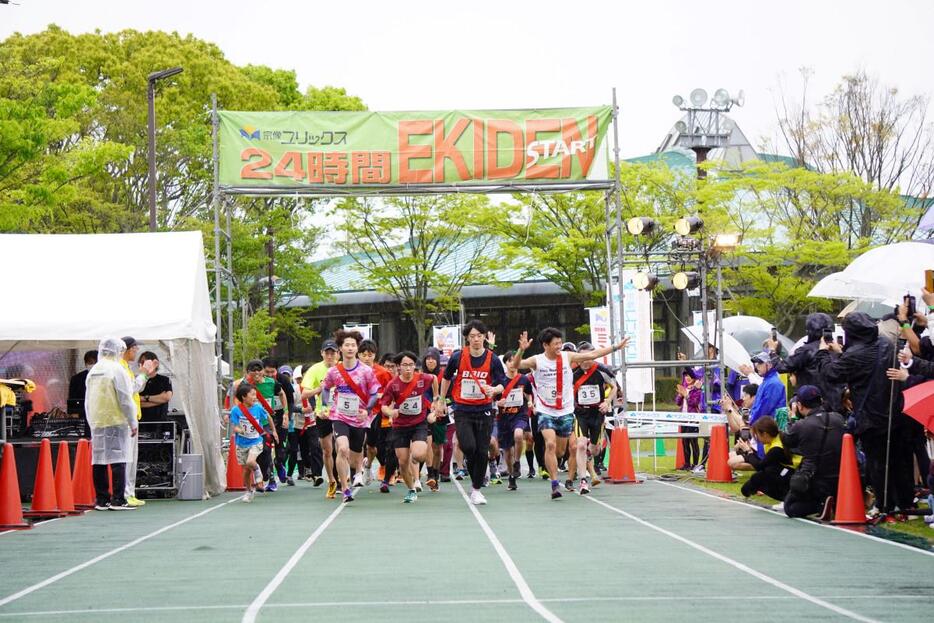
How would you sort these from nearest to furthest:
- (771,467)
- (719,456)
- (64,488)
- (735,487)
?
1. (771,467)
2. (64,488)
3. (735,487)
4. (719,456)

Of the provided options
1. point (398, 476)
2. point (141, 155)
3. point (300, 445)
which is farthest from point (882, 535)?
point (141, 155)

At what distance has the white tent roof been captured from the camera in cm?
1783

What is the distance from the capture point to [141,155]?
36438 mm

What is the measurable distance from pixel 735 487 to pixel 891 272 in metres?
4.75

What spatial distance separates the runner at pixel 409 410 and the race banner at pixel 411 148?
5147mm

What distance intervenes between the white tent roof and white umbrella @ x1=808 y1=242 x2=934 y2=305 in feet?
28.9

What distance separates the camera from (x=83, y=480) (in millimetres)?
16969

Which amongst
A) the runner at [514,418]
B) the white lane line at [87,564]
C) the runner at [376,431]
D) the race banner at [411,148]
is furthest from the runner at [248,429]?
the race banner at [411,148]

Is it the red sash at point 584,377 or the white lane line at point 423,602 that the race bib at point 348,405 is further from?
the white lane line at point 423,602

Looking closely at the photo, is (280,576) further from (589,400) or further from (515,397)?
(515,397)

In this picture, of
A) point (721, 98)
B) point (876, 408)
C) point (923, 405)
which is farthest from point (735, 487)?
point (721, 98)

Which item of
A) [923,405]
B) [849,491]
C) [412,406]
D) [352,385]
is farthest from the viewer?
[412,406]

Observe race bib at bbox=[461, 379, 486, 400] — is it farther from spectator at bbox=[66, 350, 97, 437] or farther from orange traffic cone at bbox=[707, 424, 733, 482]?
spectator at bbox=[66, 350, 97, 437]

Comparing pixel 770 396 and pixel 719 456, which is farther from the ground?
pixel 770 396
